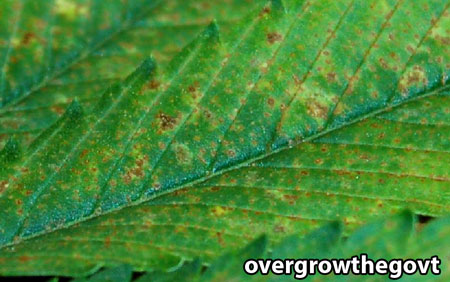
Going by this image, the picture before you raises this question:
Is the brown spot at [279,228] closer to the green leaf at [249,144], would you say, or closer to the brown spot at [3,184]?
the green leaf at [249,144]

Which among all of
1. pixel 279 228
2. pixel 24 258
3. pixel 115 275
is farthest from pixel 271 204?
pixel 24 258

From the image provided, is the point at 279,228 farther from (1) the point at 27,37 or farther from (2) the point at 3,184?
(1) the point at 27,37

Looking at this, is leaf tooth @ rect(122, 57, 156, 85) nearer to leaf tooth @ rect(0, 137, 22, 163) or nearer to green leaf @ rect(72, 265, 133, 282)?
leaf tooth @ rect(0, 137, 22, 163)

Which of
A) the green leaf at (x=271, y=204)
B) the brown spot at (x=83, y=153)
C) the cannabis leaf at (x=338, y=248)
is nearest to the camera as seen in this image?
the cannabis leaf at (x=338, y=248)

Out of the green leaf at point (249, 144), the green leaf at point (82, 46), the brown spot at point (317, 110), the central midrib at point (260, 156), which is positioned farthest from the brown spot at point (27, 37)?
the brown spot at point (317, 110)

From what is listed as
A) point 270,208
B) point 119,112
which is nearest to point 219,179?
point 270,208

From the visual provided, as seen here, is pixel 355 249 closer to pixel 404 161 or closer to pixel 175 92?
pixel 404 161

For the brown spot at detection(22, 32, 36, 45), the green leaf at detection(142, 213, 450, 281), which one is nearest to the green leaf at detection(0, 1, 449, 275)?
the green leaf at detection(142, 213, 450, 281)
